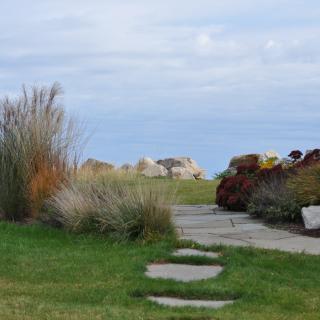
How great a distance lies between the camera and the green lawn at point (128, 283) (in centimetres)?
616

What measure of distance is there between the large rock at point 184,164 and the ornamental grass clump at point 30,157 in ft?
50.9

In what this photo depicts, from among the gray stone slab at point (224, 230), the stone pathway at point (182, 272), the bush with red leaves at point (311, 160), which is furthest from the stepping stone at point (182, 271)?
the bush with red leaves at point (311, 160)

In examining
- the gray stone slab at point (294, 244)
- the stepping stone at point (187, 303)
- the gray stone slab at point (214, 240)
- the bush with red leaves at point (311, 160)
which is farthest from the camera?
the bush with red leaves at point (311, 160)

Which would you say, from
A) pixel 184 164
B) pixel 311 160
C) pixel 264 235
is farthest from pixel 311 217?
pixel 184 164

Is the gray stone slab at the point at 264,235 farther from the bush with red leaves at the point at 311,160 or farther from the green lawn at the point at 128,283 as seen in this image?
the bush with red leaves at the point at 311,160

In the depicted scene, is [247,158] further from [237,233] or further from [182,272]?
[182,272]

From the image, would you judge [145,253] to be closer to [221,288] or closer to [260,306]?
[221,288]

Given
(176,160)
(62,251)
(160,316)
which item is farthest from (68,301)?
(176,160)

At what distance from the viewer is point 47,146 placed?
1166 centimetres

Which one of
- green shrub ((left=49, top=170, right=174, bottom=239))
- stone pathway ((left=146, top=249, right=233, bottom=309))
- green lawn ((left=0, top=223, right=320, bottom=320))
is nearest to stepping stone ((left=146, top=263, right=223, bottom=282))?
stone pathway ((left=146, top=249, right=233, bottom=309))

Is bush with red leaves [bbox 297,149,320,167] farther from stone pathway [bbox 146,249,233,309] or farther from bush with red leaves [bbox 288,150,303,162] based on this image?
stone pathway [bbox 146,249,233,309]

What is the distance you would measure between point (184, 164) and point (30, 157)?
16536mm

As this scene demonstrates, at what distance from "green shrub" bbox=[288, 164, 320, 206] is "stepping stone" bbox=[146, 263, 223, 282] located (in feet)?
11.4

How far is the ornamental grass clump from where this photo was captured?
11.4 meters
